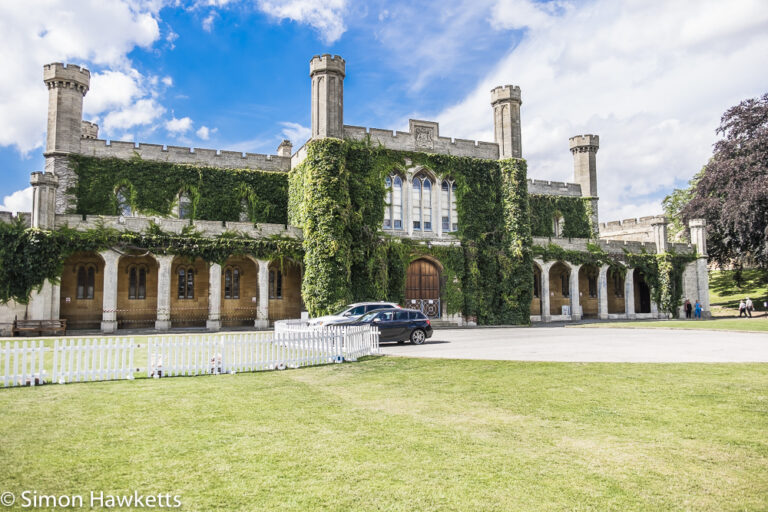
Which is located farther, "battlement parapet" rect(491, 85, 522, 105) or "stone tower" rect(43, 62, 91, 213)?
"battlement parapet" rect(491, 85, 522, 105)

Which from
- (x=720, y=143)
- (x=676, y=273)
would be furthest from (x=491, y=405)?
(x=720, y=143)

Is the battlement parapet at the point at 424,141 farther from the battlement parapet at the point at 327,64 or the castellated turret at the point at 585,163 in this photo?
the castellated turret at the point at 585,163

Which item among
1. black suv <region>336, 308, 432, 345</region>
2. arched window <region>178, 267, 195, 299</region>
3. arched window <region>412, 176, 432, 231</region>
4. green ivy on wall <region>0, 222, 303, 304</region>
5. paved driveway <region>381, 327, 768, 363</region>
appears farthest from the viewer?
arched window <region>412, 176, 432, 231</region>

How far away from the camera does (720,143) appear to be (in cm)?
4162

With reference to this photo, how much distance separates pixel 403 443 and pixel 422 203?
1056 inches

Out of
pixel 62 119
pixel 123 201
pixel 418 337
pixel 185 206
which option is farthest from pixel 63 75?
pixel 418 337

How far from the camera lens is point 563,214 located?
43.2 m

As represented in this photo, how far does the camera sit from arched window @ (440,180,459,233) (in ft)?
109

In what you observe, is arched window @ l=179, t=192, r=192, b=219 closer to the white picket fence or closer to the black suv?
the black suv

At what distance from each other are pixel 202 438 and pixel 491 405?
436 cm

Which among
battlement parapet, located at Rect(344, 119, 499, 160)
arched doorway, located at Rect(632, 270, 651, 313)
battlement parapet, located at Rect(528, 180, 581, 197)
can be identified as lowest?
arched doorway, located at Rect(632, 270, 651, 313)

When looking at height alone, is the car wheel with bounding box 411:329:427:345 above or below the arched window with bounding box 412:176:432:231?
below

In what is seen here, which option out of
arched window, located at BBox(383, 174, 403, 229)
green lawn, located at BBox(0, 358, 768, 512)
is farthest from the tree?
green lawn, located at BBox(0, 358, 768, 512)

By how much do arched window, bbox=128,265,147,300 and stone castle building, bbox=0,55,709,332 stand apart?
0.05 m
